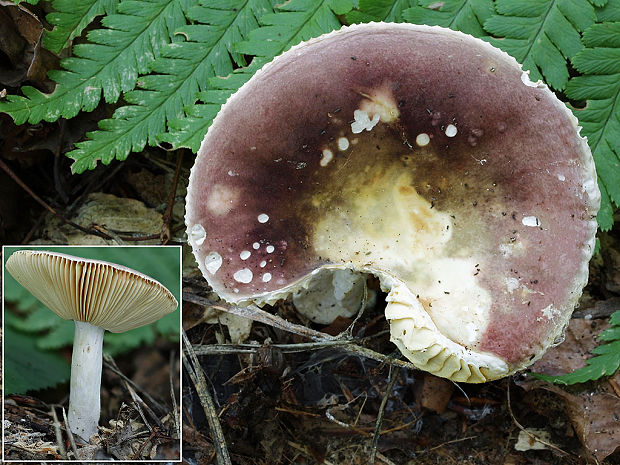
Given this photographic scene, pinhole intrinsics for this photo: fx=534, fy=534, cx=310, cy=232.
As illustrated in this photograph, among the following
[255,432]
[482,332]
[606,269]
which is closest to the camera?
[482,332]

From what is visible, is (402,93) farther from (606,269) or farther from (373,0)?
Result: (606,269)

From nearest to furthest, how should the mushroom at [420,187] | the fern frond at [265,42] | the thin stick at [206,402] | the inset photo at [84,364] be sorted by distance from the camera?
the mushroom at [420,187], the inset photo at [84,364], the fern frond at [265,42], the thin stick at [206,402]

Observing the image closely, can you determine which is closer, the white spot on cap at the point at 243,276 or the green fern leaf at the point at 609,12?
the white spot on cap at the point at 243,276

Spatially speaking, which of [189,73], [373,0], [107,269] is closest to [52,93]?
[189,73]

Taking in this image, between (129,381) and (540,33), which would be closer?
(540,33)

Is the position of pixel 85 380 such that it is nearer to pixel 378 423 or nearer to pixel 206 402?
pixel 206 402

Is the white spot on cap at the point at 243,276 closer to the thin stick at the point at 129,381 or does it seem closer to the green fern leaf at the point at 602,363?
the thin stick at the point at 129,381

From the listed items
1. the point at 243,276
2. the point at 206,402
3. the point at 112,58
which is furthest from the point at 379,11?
the point at 206,402

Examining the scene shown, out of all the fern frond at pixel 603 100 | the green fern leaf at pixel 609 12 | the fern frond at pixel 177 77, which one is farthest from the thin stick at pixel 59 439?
the green fern leaf at pixel 609 12
